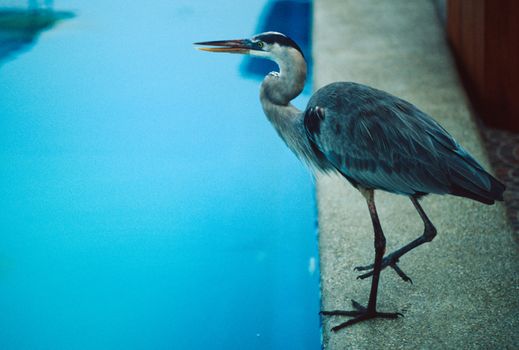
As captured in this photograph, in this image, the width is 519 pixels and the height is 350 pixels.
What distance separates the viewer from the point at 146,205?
434 centimetres

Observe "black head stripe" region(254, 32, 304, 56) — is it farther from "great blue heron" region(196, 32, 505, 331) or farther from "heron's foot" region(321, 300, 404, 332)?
"heron's foot" region(321, 300, 404, 332)

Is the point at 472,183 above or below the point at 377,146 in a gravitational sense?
below

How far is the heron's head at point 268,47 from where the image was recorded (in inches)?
121

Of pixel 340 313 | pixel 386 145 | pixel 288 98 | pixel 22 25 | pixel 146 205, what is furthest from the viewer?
pixel 22 25

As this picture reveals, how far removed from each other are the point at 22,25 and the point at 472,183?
18.2 feet

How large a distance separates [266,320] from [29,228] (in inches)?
64.3

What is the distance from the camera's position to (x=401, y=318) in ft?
9.84

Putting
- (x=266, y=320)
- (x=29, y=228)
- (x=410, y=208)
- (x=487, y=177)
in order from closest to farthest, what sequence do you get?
(x=487, y=177), (x=266, y=320), (x=410, y=208), (x=29, y=228)

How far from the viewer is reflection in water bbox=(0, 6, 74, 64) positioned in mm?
6684

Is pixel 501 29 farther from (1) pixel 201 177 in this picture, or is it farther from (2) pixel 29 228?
(2) pixel 29 228

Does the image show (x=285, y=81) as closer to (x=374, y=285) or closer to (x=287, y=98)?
(x=287, y=98)

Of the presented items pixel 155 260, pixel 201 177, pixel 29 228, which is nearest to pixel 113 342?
pixel 155 260

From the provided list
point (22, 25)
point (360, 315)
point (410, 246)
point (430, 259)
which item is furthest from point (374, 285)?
point (22, 25)

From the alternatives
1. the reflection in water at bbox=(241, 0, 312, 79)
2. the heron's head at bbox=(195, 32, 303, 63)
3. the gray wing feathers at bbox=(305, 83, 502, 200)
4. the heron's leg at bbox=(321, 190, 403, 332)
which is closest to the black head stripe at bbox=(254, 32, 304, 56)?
the heron's head at bbox=(195, 32, 303, 63)
